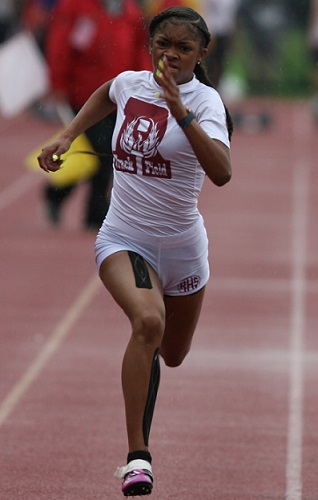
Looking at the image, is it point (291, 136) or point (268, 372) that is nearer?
point (268, 372)

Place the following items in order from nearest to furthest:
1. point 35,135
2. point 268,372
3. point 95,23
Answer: point 268,372 < point 95,23 < point 35,135

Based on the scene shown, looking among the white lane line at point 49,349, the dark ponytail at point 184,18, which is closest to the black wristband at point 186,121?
the dark ponytail at point 184,18

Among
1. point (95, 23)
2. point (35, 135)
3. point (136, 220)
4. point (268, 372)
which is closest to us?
point (136, 220)

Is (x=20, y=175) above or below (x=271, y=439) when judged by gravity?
below

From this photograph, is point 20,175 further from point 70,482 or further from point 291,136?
point 70,482

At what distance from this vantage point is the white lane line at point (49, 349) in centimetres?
802

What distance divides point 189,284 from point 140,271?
341 mm

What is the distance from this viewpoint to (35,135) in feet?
78.5

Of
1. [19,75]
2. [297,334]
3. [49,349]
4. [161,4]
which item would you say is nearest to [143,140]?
[49,349]

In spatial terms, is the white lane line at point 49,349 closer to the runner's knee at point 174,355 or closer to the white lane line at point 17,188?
the runner's knee at point 174,355

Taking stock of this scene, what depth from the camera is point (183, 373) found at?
8.93 metres

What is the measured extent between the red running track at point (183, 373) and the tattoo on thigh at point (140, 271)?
36.4 inches

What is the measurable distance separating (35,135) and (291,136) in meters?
4.19

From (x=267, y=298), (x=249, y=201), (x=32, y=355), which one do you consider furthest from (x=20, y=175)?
(x=32, y=355)
